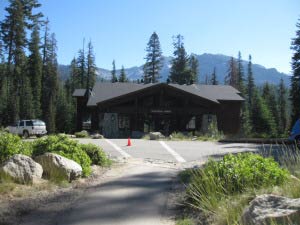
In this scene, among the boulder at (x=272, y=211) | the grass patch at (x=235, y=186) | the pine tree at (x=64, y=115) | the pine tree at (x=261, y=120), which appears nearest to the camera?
the boulder at (x=272, y=211)

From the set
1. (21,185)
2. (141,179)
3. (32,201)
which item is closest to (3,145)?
(21,185)

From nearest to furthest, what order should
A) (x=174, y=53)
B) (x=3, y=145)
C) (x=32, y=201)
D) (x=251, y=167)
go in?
(x=251, y=167) → (x=32, y=201) → (x=3, y=145) → (x=174, y=53)

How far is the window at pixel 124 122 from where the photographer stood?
37969 mm

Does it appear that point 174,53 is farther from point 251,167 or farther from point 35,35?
point 251,167

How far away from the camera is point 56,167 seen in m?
9.10

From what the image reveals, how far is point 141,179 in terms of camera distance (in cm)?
991

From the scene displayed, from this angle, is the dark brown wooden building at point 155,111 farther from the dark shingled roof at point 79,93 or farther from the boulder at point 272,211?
the boulder at point 272,211

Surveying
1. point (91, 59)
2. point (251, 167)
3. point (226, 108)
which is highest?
point (91, 59)

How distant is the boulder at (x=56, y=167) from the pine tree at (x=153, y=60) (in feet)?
235

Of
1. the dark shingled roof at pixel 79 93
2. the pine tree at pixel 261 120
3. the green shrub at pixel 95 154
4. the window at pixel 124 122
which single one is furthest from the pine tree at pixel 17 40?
the green shrub at pixel 95 154

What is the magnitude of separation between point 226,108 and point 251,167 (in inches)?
1474

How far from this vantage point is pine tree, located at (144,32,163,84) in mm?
81438

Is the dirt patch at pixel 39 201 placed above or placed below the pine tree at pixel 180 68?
below

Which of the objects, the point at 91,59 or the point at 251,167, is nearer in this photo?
the point at 251,167
